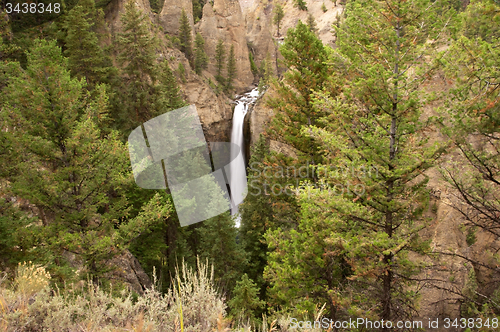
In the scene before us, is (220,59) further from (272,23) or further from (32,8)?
(272,23)

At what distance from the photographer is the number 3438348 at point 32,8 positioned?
56.7ft

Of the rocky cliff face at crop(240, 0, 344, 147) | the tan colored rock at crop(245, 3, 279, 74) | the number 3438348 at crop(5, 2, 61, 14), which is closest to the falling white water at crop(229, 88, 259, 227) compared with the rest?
the rocky cliff face at crop(240, 0, 344, 147)

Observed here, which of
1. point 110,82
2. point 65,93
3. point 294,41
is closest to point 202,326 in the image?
point 65,93

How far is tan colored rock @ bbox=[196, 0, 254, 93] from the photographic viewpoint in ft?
138

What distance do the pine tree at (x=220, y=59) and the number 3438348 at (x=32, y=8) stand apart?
72.8ft

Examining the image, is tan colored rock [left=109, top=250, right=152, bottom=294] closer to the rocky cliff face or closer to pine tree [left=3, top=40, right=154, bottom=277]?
pine tree [left=3, top=40, right=154, bottom=277]

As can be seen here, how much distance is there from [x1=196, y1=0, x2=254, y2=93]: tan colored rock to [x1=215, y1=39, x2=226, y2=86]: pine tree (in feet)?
4.68

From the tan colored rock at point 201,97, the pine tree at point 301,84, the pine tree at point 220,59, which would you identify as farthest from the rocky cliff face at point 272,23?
the pine tree at point 301,84

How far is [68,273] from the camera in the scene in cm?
754

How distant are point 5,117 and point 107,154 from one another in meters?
2.79

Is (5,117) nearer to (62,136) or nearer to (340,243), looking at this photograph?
(62,136)

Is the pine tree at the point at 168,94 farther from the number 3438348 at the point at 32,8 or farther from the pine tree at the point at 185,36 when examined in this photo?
the pine tree at the point at 185,36

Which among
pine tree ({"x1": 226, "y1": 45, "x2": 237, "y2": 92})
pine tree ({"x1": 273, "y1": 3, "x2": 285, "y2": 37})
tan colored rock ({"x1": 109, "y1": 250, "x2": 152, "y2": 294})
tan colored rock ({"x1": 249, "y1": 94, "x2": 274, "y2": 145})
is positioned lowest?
tan colored rock ({"x1": 109, "y1": 250, "x2": 152, "y2": 294})

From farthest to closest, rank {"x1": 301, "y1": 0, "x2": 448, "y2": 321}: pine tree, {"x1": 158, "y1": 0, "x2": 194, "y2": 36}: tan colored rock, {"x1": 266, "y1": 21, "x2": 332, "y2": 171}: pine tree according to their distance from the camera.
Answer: {"x1": 158, "y1": 0, "x2": 194, "y2": 36}: tan colored rock < {"x1": 266, "y1": 21, "x2": 332, "y2": 171}: pine tree < {"x1": 301, "y1": 0, "x2": 448, "y2": 321}: pine tree
